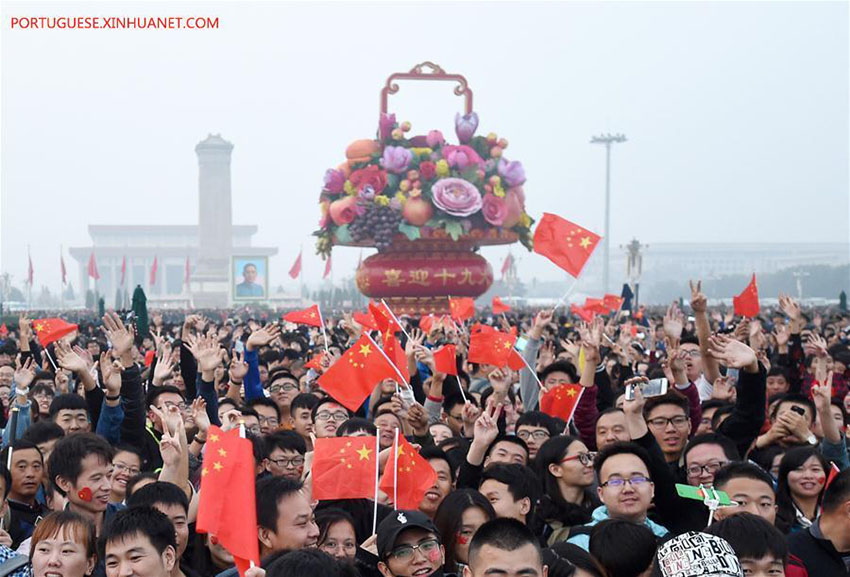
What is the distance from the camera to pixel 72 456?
5031mm

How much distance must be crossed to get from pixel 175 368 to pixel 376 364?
309 centimetres

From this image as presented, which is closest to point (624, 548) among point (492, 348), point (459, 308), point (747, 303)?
point (492, 348)

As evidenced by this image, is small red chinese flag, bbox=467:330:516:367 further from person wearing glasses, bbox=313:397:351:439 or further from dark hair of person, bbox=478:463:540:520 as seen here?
dark hair of person, bbox=478:463:540:520

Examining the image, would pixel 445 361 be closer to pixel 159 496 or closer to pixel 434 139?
pixel 159 496

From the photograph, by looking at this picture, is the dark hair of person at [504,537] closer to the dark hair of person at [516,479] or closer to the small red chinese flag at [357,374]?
the dark hair of person at [516,479]

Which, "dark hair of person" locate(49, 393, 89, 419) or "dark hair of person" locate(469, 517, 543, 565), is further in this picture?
"dark hair of person" locate(49, 393, 89, 419)

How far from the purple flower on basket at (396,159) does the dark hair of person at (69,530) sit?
1675 centimetres

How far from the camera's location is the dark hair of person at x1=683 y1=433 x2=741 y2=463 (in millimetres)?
5176

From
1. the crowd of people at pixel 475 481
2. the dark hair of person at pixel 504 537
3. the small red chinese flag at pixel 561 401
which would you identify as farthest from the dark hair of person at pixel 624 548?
the small red chinese flag at pixel 561 401

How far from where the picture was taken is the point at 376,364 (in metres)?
7.32

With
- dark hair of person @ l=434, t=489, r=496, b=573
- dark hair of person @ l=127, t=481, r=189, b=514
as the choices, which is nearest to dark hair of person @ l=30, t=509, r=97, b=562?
dark hair of person @ l=127, t=481, r=189, b=514

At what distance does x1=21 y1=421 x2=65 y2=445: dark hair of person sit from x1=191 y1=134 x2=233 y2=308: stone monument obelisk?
3163 inches

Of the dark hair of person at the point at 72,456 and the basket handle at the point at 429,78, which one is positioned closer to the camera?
the dark hair of person at the point at 72,456

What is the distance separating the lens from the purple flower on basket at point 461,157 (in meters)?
20.7
